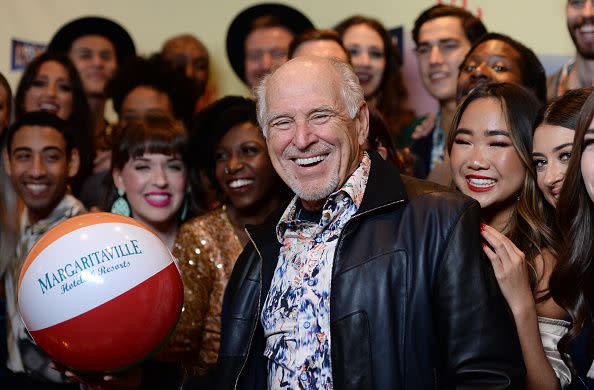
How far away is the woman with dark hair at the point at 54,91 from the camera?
459 centimetres

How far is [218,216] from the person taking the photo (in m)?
3.54

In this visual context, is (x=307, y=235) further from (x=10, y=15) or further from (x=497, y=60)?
(x=10, y=15)

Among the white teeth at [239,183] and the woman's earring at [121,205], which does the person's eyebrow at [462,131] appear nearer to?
the white teeth at [239,183]

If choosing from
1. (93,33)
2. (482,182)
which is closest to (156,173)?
(482,182)

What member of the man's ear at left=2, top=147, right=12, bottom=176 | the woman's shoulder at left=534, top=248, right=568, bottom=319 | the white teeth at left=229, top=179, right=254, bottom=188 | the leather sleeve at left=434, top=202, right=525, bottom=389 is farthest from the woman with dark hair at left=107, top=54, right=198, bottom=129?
the leather sleeve at left=434, top=202, right=525, bottom=389

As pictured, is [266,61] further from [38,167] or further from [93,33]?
[38,167]

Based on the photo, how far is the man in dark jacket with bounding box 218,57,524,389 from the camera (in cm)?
220

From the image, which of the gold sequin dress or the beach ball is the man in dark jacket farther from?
the gold sequin dress

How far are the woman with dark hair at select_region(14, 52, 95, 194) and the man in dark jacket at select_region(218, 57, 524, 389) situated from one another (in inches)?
89.8

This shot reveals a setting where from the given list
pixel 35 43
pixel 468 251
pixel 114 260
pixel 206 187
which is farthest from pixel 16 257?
pixel 35 43

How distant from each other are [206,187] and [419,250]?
1.65m

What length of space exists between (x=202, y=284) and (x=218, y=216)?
30 centimetres

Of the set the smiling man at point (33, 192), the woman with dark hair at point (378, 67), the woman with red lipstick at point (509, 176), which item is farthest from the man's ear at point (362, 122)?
the woman with dark hair at point (378, 67)

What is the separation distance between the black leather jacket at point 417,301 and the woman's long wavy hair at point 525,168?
0.55 m
